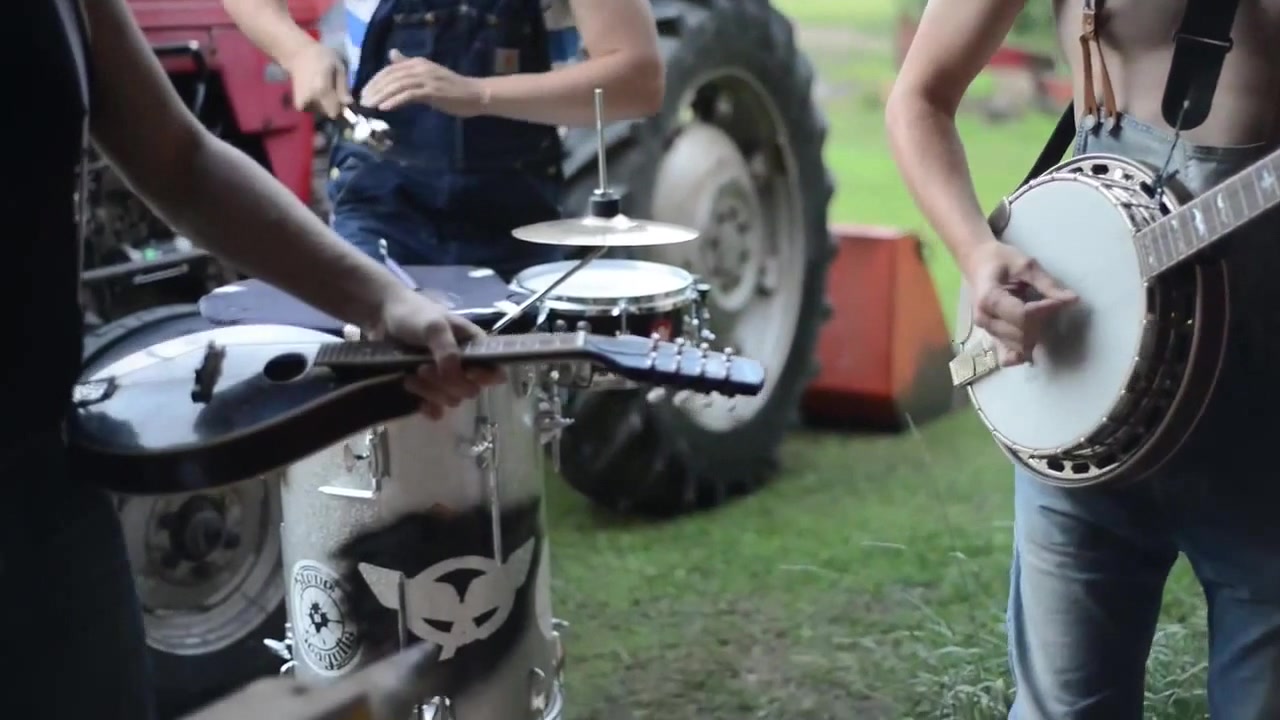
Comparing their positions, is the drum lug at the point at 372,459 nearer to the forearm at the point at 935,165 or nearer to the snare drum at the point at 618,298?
the snare drum at the point at 618,298

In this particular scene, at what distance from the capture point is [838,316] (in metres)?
4.36

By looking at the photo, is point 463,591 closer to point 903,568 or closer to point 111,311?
point 111,311

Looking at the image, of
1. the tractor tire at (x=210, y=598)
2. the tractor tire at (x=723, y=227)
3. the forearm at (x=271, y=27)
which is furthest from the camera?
the tractor tire at (x=723, y=227)

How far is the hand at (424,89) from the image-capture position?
2113 mm

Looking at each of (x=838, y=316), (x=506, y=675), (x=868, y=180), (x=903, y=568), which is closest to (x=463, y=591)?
(x=506, y=675)

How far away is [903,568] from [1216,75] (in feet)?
6.63

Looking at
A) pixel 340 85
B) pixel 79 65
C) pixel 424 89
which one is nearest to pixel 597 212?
pixel 424 89

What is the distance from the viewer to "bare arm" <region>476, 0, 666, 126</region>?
2205 millimetres

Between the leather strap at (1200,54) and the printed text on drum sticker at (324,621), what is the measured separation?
1301mm

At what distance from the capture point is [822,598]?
3145 millimetres

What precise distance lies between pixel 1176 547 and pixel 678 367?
0.60 m

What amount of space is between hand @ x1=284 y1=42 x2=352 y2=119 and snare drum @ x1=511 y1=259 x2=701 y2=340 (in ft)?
1.30

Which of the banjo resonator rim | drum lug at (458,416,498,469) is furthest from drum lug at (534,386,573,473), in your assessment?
the banjo resonator rim

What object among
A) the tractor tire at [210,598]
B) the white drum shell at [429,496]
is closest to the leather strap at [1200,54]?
the white drum shell at [429,496]
